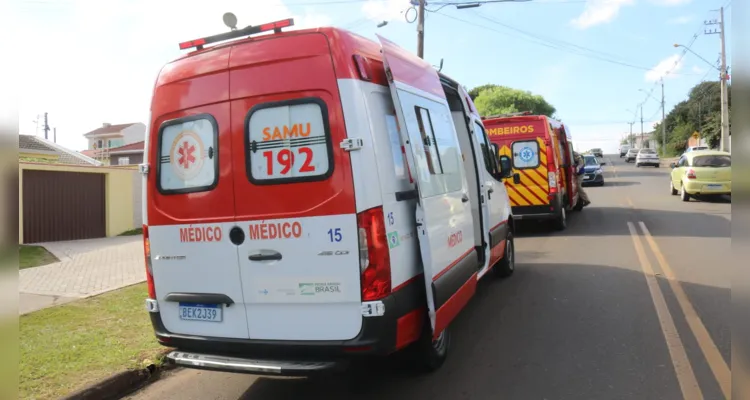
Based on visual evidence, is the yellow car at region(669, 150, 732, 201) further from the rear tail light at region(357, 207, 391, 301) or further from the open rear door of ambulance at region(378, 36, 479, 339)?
the rear tail light at region(357, 207, 391, 301)

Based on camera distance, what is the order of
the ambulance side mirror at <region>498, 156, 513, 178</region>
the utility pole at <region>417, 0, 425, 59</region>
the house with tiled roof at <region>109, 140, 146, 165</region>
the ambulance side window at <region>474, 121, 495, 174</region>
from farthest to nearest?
the house with tiled roof at <region>109, 140, 146, 165</region>, the utility pole at <region>417, 0, 425, 59</region>, the ambulance side mirror at <region>498, 156, 513, 178</region>, the ambulance side window at <region>474, 121, 495, 174</region>

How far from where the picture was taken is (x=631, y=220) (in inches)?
510

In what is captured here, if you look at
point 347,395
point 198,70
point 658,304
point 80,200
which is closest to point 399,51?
point 198,70

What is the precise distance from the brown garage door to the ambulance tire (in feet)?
39.6

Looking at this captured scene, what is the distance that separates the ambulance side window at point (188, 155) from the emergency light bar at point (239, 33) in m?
0.58

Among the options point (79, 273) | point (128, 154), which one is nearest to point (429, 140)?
point (79, 273)

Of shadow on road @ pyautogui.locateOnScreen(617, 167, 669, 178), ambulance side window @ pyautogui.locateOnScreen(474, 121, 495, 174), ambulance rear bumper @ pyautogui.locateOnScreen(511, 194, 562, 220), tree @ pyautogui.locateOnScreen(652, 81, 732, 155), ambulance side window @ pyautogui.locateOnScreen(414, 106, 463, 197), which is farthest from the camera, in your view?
tree @ pyautogui.locateOnScreen(652, 81, 732, 155)

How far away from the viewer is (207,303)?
12.2ft

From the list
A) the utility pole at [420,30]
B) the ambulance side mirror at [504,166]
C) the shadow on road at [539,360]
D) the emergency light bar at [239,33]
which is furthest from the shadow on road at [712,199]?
the emergency light bar at [239,33]

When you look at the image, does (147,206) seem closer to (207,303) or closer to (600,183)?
(207,303)

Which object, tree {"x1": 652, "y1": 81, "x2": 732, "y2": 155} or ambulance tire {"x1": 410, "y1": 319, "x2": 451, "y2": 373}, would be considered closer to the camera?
ambulance tire {"x1": 410, "y1": 319, "x2": 451, "y2": 373}

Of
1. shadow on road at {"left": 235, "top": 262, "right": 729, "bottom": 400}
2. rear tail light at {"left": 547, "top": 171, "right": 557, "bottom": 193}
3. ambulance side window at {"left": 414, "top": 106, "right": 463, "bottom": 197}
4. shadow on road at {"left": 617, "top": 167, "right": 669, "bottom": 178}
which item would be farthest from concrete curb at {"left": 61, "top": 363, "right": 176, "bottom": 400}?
shadow on road at {"left": 617, "top": 167, "right": 669, "bottom": 178}

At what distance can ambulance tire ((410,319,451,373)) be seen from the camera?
12.8 feet

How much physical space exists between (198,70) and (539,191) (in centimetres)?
880
